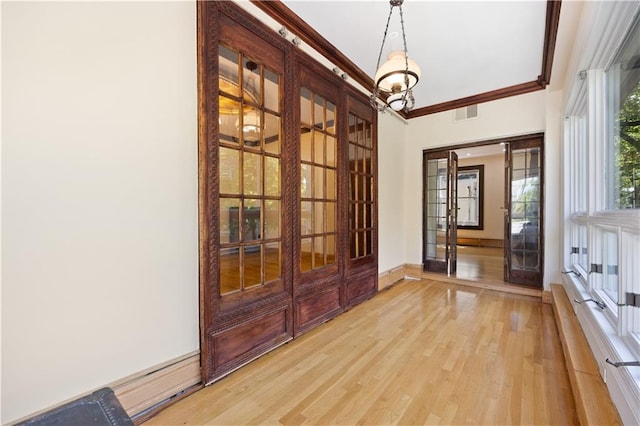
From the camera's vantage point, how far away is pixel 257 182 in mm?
2172

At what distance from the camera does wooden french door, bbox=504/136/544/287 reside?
12.3 ft

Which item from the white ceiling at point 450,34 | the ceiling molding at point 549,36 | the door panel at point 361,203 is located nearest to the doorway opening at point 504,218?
the ceiling molding at point 549,36

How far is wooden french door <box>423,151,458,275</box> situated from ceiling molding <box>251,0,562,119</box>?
839 mm

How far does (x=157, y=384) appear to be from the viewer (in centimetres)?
159

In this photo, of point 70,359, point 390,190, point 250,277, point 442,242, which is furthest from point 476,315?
point 70,359

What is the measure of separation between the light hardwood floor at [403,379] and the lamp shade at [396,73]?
79.7 inches

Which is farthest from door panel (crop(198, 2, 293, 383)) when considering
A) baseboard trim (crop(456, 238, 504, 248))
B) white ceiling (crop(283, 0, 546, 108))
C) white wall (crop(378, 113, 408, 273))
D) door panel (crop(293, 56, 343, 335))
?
baseboard trim (crop(456, 238, 504, 248))

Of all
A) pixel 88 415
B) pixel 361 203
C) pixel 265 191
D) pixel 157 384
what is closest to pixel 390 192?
pixel 361 203

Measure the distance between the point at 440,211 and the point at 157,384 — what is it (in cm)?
440

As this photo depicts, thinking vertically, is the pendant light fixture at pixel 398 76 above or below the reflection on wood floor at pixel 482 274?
above

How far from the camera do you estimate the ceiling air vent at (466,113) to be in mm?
4035

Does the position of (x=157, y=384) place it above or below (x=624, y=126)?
below

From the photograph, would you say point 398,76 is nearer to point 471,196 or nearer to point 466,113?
point 466,113

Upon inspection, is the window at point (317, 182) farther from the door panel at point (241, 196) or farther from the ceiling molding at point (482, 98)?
the ceiling molding at point (482, 98)
